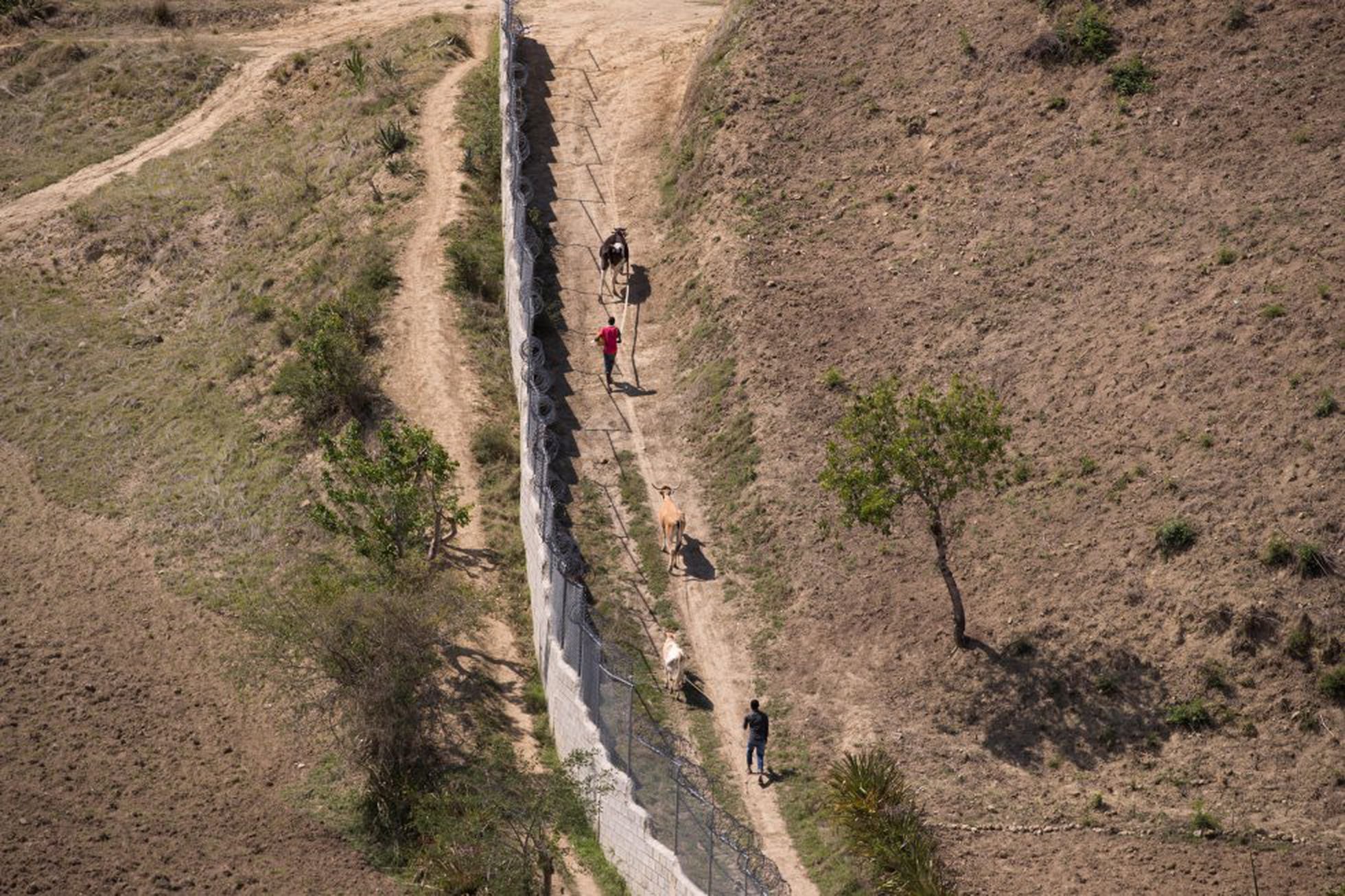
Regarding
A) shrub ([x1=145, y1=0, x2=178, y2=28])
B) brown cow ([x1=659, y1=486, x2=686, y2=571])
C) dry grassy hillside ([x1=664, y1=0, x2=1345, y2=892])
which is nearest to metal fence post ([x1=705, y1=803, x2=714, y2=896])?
dry grassy hillside ([x1=664, y1=0, x2=1345, y2=892])

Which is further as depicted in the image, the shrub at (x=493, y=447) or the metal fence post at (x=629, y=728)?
the shrub at (x=493, y=447)

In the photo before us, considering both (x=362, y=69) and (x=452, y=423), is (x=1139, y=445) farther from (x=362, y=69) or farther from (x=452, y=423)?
(x=362, y=69)

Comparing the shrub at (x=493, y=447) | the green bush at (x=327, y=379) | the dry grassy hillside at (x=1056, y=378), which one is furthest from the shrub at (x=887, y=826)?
the green bush at (x=327, y=379)

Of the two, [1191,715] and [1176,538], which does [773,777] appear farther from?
[1176,538]

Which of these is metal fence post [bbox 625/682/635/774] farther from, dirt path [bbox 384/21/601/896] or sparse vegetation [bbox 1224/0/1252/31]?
sparse vegetation [bbox 1224/0/1252/31]

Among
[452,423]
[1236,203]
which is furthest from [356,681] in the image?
[1236,203]

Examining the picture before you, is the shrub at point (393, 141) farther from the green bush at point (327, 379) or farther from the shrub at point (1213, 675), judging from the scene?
the shrub at point (1213, 675)

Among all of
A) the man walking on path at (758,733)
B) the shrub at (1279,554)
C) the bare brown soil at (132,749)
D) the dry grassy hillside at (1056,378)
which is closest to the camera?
the dry grassy hillside at (1056,378)
